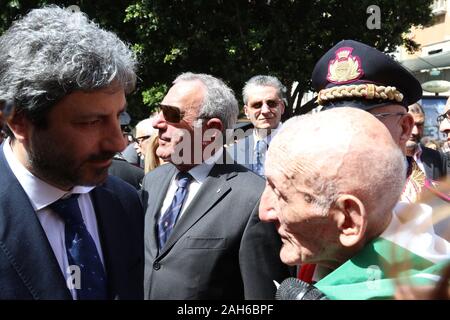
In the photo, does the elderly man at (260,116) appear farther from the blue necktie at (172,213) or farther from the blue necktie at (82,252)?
the blue necktie at (82,252)

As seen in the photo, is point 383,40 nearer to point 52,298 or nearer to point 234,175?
point 234,175

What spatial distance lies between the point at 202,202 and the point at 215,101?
2.00ft

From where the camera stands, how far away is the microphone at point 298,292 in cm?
147

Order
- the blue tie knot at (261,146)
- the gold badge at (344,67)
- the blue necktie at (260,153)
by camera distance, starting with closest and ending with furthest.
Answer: the gold badge at (344,67) → the blue necktie at (260,153) → the blue tie knot at (261,146)

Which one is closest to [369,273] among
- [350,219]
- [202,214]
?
[350,219]

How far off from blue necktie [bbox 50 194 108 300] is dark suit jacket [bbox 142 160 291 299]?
0.79 meters

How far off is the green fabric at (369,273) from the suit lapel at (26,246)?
759 millimetres

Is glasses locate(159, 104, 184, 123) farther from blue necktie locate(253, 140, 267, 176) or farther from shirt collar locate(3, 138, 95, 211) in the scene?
blue necktie locate(253, 140, 267, 176)

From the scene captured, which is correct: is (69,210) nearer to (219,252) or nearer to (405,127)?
(219,252)

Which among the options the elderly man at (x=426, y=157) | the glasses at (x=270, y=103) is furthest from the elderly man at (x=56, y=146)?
the elderly man at (x=426, y=157)

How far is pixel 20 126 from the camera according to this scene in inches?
67.6

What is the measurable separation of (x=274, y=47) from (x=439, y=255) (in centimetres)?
1122

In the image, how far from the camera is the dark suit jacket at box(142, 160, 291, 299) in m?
2.57
